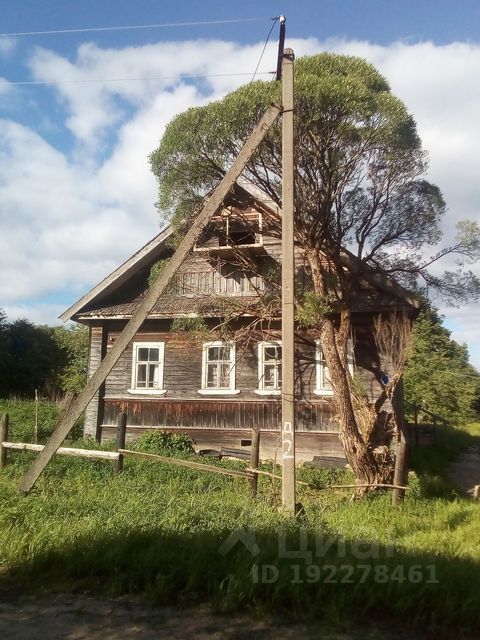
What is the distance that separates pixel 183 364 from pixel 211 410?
5.03 ft

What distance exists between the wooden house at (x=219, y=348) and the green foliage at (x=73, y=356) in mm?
16228

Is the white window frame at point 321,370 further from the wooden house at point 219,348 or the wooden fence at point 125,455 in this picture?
the wooden fence at point 125,455

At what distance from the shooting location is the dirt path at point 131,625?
3.98 meters

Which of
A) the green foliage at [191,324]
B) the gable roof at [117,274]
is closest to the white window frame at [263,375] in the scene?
the green foliage at [191,324]

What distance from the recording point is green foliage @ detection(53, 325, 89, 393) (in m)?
30.6

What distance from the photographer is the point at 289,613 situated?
4.36 meters

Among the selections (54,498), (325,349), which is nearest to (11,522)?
(54,498)

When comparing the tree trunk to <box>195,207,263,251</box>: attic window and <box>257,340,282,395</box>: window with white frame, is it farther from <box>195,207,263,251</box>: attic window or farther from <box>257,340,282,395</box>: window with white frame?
<box>257,340,282,395</box>: window with white frame

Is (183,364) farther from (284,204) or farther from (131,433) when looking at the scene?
(284,204)

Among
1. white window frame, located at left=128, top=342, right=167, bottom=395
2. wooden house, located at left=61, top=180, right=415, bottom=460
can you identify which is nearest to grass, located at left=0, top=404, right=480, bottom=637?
wooden house, located at left=61, top=180, right=415, bottom=460

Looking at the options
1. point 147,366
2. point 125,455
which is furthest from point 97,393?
point 125,455

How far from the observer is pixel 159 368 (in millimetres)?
14930

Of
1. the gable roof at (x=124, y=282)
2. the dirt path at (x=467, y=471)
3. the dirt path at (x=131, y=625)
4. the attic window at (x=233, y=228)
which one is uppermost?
the attic window at (x=233, y=228)

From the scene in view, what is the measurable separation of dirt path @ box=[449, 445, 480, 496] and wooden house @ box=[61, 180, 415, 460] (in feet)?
9.66
